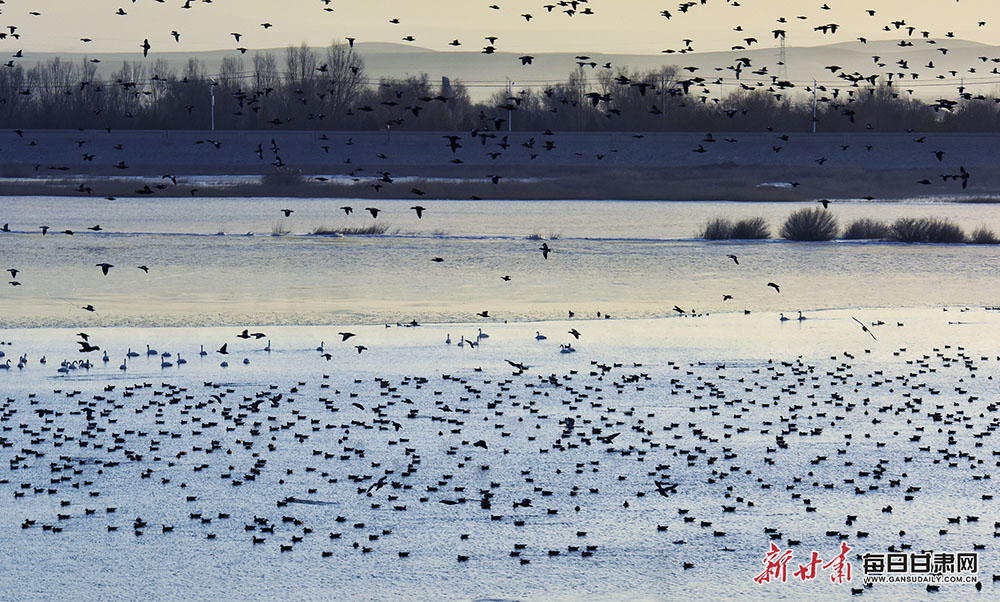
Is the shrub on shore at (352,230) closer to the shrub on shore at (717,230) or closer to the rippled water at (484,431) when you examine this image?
the rippled water at (484,431)

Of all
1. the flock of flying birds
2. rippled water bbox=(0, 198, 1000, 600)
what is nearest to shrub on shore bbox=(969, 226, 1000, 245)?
rippled water bbox=(0, 198, 1000, 600)

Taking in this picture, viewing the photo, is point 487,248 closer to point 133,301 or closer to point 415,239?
point 415,239

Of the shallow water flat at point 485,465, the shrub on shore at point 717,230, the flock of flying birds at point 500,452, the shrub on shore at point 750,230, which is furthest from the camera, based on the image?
the shrub on shore at point 750,230

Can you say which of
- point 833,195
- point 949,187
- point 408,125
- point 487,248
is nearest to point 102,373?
point 487,248

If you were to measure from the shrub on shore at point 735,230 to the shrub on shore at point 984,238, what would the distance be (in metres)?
5.60

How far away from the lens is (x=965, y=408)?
16062 millimetres

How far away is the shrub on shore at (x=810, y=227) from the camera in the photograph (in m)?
39.2

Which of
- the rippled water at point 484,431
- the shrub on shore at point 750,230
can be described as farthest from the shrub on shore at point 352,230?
the shrub on shore at point 750,230

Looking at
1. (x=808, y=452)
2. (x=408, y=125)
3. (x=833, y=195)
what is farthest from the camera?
(x=408, y=125)

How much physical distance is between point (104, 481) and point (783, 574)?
20.2ft

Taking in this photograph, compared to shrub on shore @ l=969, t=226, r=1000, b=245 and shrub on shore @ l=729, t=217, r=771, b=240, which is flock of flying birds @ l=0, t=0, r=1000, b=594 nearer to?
shrub on shore @ l=729, t=217, r=771, b=240

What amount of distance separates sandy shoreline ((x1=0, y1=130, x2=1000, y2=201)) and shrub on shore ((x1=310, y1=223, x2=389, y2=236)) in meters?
13.8

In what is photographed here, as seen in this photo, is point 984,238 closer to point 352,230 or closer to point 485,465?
point 352,230

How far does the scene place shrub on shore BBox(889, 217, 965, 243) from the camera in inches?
1516
